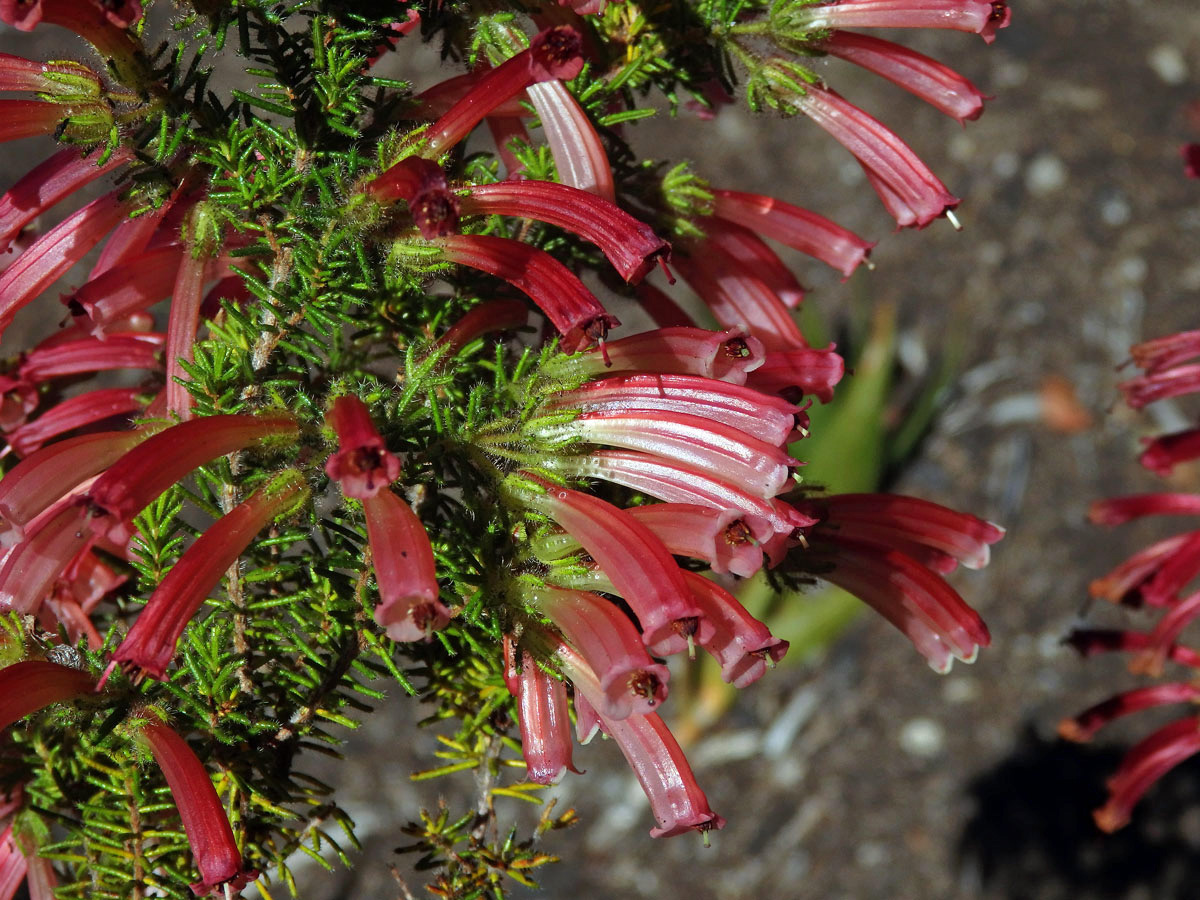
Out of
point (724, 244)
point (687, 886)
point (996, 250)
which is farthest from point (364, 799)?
point (996, 250)

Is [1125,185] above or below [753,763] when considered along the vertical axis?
above

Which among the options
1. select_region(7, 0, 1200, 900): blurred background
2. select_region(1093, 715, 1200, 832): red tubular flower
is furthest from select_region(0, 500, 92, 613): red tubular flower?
select_region(7, 0, 1200, 900): blurred background

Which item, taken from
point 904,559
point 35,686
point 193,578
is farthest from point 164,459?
point 904,559

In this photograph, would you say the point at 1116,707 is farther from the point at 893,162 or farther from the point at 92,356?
the point at 92,356

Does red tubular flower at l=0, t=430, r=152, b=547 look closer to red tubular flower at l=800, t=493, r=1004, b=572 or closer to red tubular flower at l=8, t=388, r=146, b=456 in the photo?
red tubular flower at l=8, t=388, r=146, b=456

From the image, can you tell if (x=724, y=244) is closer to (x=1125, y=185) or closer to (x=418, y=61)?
(x=1125, y=185)

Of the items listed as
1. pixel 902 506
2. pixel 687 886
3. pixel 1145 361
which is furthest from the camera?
pixel 687 886

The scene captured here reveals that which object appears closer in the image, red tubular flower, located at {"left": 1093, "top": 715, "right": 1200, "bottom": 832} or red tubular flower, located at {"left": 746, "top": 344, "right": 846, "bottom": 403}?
red tubular flower, located at {"left": 746, "top": 344, "right": 846, "bottom": 403}
